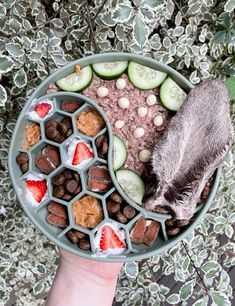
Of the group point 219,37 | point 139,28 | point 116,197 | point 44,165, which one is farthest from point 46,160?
point 219,37

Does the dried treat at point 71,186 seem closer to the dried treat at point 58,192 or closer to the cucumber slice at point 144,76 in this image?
the dried treat at point 58,192

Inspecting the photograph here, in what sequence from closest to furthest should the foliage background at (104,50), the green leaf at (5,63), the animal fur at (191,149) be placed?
the animal fur at (191,149), the green leaf at (5,63), the foliage background at (104,50)

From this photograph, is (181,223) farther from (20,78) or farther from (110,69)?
(20,78)

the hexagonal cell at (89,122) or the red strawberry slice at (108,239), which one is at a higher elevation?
the hexagonal cell at (89,122)

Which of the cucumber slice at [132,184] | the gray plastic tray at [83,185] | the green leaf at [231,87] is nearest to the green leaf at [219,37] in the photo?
the green leaf at [231,87]

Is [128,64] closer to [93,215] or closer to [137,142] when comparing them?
[137,142]

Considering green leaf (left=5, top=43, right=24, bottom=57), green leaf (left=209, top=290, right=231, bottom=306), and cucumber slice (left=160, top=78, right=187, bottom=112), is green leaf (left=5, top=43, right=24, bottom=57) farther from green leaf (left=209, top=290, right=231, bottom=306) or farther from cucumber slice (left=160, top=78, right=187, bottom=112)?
green leaf (left=209, top=290, right=231, bottom=306)

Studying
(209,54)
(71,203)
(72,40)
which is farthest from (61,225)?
(209,54)

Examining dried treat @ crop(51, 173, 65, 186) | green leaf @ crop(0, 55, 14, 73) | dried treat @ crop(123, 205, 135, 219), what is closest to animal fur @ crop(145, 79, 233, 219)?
dried treat @ crop(123, 205, 135, 219)
